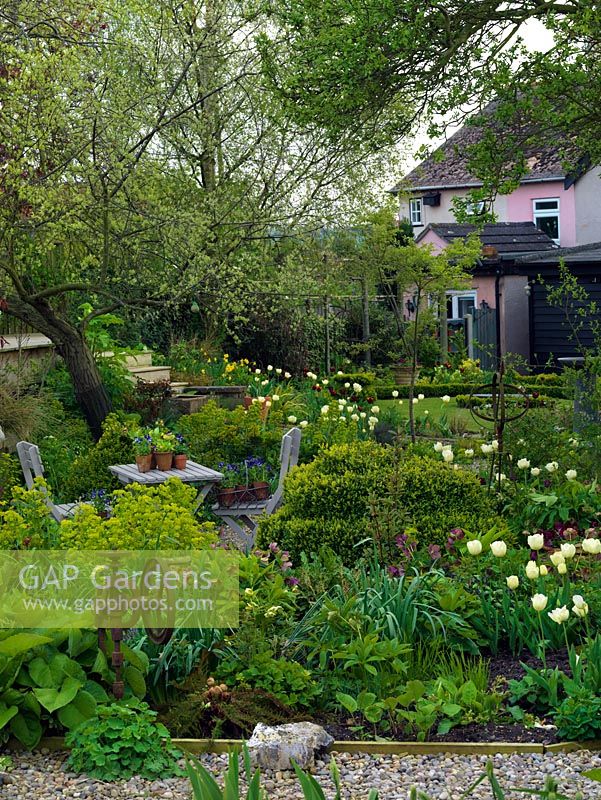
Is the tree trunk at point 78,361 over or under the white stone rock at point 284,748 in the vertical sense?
over

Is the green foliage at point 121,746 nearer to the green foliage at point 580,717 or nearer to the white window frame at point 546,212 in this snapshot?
the green foliage at point 580,717

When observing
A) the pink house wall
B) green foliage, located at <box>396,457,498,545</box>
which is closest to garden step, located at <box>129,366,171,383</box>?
green foliage, located at <box>396,457,498,545</box>

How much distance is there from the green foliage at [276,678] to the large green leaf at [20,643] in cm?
82

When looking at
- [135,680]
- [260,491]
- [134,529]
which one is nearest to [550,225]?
[260,491]

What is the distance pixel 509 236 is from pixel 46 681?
23831 mm

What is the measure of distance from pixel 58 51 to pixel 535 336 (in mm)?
16091

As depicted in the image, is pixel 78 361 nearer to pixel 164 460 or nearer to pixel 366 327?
pixel 164 460

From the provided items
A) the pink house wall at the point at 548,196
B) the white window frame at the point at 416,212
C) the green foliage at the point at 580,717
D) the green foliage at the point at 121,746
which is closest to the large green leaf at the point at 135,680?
the green foliage at the point at 121,746

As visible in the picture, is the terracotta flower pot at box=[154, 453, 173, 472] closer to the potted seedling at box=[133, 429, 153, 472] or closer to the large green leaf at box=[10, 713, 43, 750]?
the potted seedling at box=[133, 429, 153, 472]

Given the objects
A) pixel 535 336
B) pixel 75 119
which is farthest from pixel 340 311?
pixel 75 119

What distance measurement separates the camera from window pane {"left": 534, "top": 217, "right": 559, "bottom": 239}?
29.6 metres

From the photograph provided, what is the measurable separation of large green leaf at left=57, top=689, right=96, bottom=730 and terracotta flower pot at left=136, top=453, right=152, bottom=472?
3.90m

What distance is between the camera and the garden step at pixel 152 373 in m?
14.2

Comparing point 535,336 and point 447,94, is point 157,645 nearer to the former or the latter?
point 447,94
